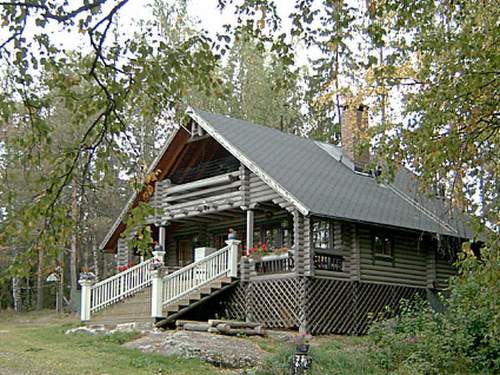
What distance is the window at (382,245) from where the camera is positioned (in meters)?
20.7

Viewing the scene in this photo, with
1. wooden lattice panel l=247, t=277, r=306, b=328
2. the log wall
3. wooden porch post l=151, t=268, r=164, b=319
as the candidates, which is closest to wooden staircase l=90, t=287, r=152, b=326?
wooden porch post l=151, t=268, r=164, b=319

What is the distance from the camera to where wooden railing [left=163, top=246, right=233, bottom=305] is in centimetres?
1931

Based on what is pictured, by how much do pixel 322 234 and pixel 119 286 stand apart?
19.4 feet

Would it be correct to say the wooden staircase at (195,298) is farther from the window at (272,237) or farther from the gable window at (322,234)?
the gable window at (322,234)

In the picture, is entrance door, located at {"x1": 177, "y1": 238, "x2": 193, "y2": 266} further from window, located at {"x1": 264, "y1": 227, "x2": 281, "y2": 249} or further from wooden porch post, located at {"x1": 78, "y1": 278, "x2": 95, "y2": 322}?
wooden porch post, located at {"x1": 78, "y1": 278, "x2": 95, "y2": 322}

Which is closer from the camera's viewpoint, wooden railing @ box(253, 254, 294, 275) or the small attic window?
wooden railing @ box(253, 254, 294, 275)

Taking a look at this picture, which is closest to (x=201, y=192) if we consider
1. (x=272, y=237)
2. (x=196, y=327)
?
Result: (x=272, y=237)

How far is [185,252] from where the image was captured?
24844 millimetres

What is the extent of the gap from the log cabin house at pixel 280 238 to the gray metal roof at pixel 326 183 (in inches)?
2.2

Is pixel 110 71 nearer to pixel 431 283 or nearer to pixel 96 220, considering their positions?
pixel 431 283

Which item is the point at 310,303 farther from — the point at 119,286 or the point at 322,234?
the point at 119,286

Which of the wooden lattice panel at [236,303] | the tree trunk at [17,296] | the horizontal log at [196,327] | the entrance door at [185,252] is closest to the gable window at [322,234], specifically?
the wooden lattice panel at [236,303]

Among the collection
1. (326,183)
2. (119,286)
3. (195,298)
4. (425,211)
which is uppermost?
(326,183)

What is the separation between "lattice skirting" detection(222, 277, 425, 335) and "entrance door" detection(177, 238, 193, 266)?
4.64 metres
